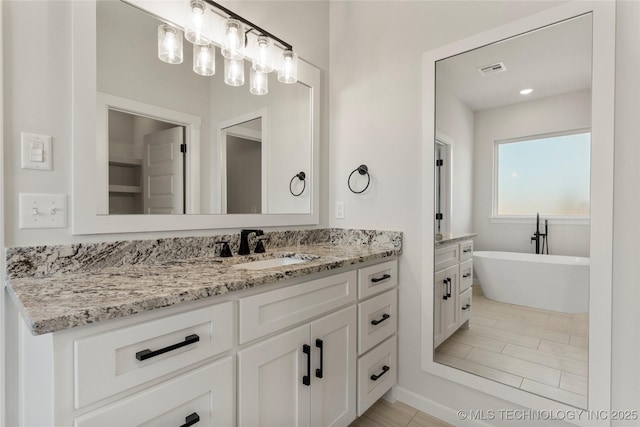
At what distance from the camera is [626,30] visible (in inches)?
48.3

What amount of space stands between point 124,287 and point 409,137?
1.59 metres

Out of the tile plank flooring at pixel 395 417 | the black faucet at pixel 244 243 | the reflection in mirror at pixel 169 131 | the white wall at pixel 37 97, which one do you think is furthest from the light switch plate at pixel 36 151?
the tile plank flooring at pixel 395 417

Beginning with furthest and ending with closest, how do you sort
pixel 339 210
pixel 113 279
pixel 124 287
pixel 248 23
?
1. pixel 339 210
2. pixel 248 23
3. pixel 113 279
4. pixel 124 287

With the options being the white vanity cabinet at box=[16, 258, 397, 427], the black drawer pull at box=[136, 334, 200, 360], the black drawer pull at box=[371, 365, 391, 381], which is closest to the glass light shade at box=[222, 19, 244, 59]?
the white vanity cabinet at box=[16, 258, 397, 427]

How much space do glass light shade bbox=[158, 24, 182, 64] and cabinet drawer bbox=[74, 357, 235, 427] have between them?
1.28 metres

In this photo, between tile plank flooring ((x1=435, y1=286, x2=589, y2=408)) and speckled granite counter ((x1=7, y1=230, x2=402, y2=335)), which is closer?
speckled granite counter ((x1=7, y1=230, x2=402, y2=335))

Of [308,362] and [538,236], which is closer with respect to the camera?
[308,362]

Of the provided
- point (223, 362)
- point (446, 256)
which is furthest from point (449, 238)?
point (223, 362)

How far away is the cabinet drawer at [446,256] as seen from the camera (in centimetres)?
174

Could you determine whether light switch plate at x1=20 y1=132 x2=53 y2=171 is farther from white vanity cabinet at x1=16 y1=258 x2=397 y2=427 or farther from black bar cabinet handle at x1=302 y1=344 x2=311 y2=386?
black bar cabinet handle at x1=302 y1=344 x2=311 y2=386

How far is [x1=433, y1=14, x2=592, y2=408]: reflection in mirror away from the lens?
1349 millimetres

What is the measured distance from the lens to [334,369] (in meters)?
1.39

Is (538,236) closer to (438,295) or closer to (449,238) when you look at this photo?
(449,238)

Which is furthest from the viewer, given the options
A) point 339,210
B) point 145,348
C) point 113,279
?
point 339,210
